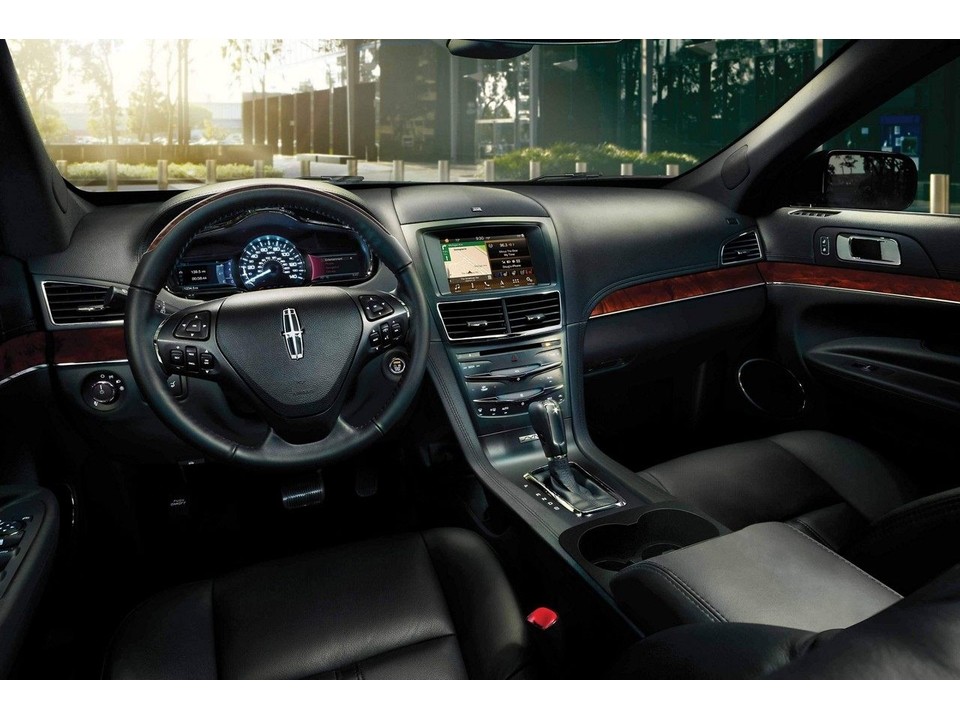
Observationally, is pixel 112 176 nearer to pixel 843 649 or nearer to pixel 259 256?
pixel 259 256

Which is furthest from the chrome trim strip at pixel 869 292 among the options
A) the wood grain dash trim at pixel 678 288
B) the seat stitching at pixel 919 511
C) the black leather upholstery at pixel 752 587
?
the black leather upholstery at pixel 752 587

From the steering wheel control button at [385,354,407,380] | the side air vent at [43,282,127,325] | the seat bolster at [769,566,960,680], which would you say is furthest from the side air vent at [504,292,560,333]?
the seat bolster at [769,566,960,680]

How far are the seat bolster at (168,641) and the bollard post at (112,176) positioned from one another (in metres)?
1.26

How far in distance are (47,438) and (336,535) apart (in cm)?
87

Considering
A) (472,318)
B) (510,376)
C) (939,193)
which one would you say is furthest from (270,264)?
(939,193)

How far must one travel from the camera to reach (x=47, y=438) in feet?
6.81

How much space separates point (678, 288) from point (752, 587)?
5.46ft

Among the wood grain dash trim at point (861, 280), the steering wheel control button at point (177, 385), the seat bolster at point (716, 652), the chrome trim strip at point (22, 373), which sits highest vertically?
the wood grain dash trim at point (861, 280)

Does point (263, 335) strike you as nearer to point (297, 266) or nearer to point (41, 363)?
point (297, 266)

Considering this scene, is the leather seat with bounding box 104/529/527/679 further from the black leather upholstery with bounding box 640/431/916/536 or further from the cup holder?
the black leather upholstery with bounding box 640/431/916/536

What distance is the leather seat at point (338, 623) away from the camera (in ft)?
4.78

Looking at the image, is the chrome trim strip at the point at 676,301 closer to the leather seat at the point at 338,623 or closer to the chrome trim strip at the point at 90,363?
the leather seat at the point at 338,623

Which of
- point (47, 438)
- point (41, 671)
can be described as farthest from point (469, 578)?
point (47, 438)

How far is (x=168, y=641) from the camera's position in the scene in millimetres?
1494
